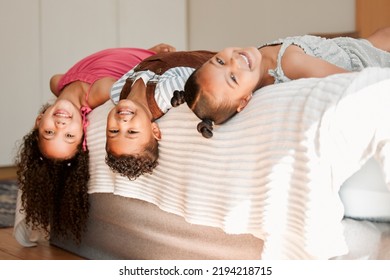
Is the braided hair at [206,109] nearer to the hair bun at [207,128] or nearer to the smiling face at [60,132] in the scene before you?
the hair bun at [207,128]

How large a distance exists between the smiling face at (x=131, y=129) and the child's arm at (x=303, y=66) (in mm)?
272

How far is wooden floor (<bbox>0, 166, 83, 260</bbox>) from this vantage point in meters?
1.60

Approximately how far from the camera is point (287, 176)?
39.4 inches

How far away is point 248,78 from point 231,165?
0.53 feet

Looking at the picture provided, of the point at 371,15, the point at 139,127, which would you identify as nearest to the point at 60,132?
the point at 139,127

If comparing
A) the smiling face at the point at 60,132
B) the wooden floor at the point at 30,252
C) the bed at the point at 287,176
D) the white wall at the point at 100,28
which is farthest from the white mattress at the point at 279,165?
the white wall at the point at 100,28

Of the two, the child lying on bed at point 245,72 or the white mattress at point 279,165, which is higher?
the child lying on bed at point 245,72

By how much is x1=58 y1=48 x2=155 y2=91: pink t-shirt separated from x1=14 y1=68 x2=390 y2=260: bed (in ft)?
1.74

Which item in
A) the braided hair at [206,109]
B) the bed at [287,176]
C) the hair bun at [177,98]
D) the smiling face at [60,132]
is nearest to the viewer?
the bed at [287,176]

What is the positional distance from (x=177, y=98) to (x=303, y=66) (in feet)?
0.79

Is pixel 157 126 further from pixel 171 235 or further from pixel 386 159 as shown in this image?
pixel 386 159

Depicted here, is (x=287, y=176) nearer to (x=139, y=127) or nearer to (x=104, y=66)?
(x=139, y=127)

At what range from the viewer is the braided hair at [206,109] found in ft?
3.70

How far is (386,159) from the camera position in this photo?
2.99 feet
